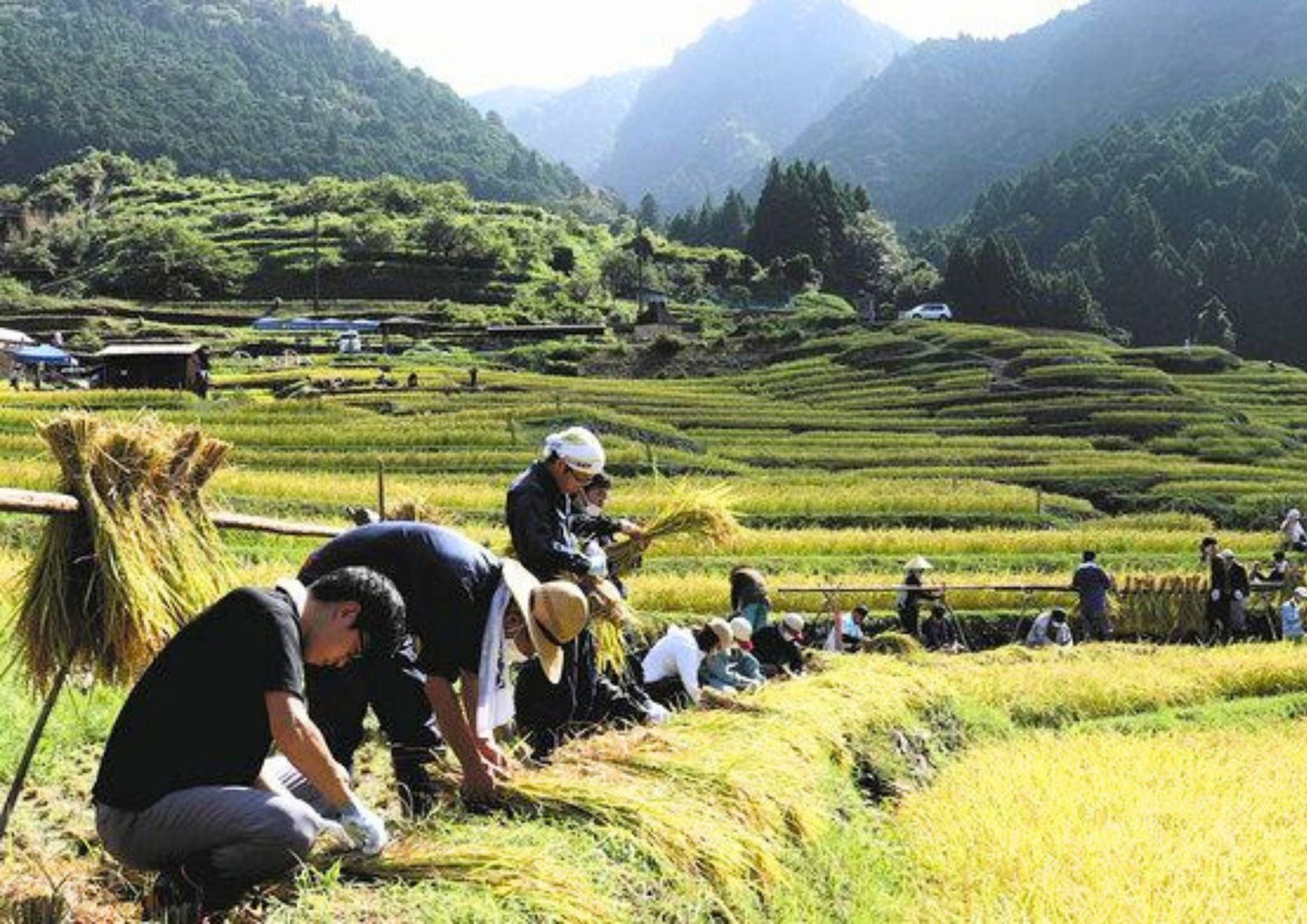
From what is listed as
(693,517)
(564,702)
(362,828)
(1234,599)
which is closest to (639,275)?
(1234,599)

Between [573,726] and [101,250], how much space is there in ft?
317

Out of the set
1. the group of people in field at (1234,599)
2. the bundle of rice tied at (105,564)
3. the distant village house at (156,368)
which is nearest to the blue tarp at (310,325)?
the distant village house at (156,368)

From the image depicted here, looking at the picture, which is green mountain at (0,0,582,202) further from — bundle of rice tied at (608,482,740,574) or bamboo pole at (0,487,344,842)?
bamboo pole at (0,487,344,842)

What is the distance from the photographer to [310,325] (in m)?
69.1

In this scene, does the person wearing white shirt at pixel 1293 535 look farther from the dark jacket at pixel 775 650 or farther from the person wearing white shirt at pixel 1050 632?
the dark jacket at pixel 775 650

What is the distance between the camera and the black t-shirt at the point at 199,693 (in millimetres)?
3480

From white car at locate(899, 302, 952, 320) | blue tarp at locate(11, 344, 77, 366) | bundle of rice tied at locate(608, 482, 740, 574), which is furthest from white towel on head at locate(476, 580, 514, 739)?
white car at locate(899, 302, 952, 320)

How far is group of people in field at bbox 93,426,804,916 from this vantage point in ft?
11.4

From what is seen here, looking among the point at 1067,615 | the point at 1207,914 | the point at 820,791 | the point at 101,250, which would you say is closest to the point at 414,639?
the point at 820,791

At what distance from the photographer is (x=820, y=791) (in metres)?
5.52

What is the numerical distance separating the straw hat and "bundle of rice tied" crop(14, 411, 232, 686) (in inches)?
51.2

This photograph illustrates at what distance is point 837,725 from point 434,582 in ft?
9.31

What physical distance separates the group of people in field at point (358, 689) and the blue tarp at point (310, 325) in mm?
64772

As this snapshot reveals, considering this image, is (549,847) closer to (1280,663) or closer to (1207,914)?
(1207,914)
